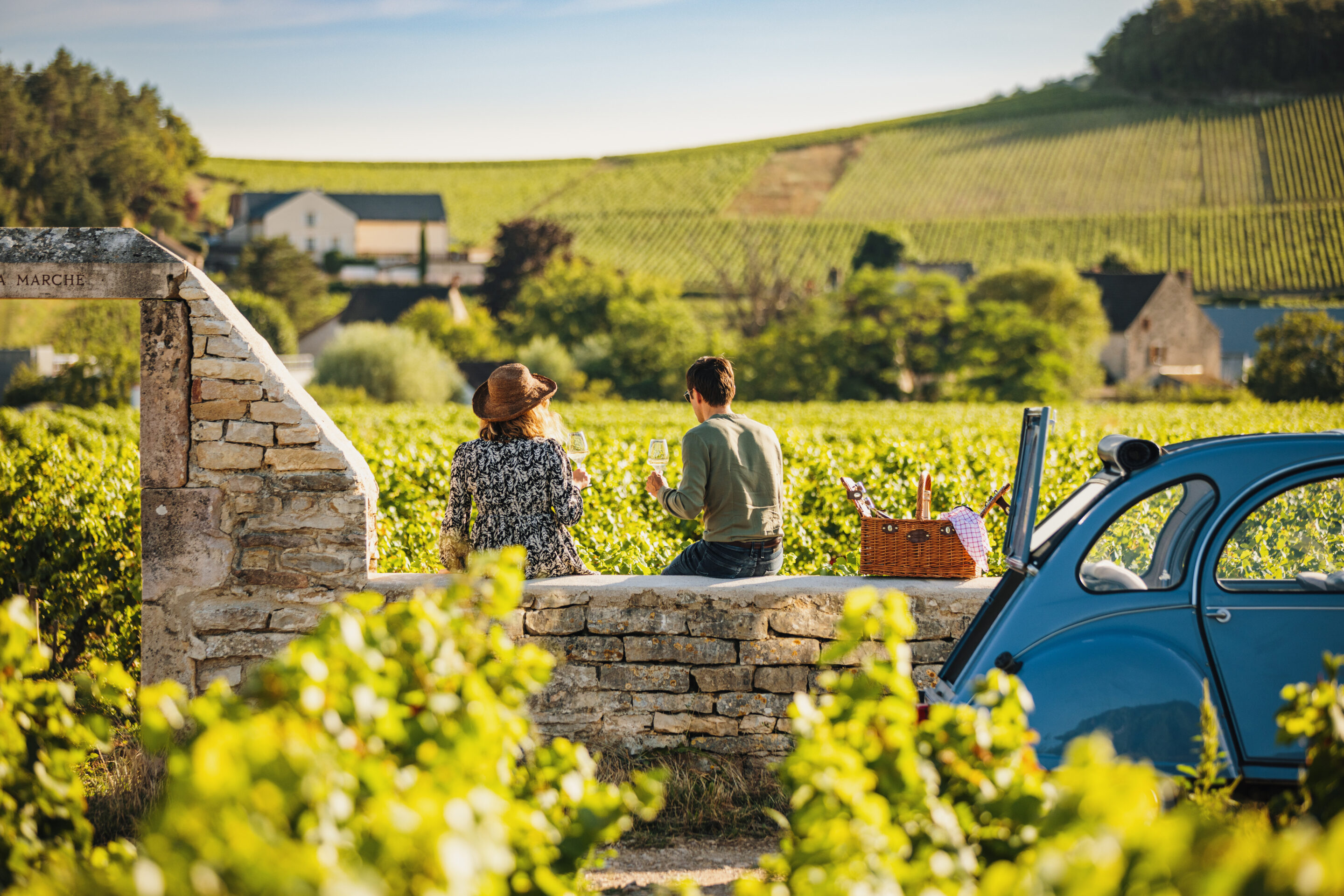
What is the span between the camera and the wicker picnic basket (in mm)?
4867

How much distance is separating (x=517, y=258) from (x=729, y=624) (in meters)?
69.8

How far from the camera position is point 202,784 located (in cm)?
153

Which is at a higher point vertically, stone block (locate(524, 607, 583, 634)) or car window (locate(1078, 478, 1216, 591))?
car window (locate(1078, 478, 1216, 591))

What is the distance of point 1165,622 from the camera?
3.43 meters

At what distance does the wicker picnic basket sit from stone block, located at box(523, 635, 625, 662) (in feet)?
4.36

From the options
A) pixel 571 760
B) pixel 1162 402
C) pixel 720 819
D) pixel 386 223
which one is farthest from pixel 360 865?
pixel 386 223

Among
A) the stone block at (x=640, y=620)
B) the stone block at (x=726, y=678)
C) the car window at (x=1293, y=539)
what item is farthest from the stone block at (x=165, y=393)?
the car window at (x=1293, y=539)

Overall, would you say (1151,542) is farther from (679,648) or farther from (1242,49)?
(1242,49)

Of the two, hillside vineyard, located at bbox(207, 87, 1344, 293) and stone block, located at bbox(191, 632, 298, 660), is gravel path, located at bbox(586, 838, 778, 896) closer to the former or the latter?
stone block, located at bbox(191, 632, 298, 660)

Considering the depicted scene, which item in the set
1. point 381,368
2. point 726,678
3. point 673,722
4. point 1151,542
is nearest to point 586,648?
point 673,722

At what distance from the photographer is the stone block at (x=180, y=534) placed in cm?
493

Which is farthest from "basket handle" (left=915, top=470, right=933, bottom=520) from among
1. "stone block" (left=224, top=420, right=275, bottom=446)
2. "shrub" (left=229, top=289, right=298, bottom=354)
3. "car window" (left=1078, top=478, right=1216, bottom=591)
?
"shrub" (left=229, top=289, right=298, bottom=354)

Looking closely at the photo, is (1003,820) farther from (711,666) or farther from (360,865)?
(711,666)

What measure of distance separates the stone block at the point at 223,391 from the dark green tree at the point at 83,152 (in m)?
63.6
